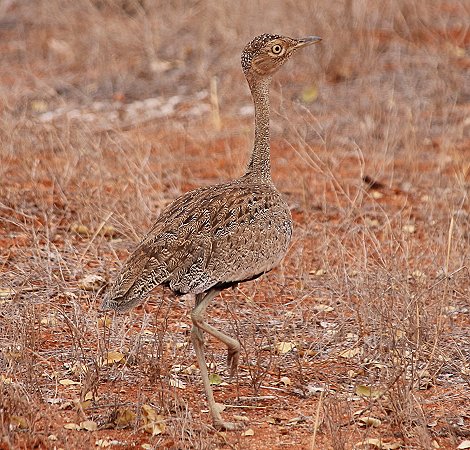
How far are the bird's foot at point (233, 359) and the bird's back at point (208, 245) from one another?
341mm

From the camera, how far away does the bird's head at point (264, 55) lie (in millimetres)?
5238

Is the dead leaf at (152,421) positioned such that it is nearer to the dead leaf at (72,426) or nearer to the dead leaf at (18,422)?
the dead leaf at (72,426)

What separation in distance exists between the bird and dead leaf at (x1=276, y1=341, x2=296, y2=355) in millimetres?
542

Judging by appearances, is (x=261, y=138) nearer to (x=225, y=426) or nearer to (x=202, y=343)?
(x=202, y=343)

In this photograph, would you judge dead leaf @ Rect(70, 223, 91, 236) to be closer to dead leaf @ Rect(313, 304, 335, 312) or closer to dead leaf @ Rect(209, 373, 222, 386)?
dead leaf @ Rect(313, 304, 335, 312)

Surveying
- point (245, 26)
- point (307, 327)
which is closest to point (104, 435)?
point (307, 327)

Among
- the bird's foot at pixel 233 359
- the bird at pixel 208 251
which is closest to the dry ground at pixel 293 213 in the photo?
the bird's foot at pixel 233 359

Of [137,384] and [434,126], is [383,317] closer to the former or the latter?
[137,384]

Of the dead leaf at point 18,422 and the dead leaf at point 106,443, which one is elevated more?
the dead leaf at point 18,422

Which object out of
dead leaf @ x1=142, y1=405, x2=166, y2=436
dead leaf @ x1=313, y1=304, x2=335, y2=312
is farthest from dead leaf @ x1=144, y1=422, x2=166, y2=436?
dead leaf @ x1=313, y1=304, x2=335, y2=312

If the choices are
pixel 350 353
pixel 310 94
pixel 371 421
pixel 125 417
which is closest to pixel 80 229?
pixel 350 353

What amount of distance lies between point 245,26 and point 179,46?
1.22 metres

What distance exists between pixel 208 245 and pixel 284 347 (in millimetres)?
1018

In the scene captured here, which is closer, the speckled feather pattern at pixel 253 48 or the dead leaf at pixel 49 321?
the speckled feather pattern at pixel 253 48
